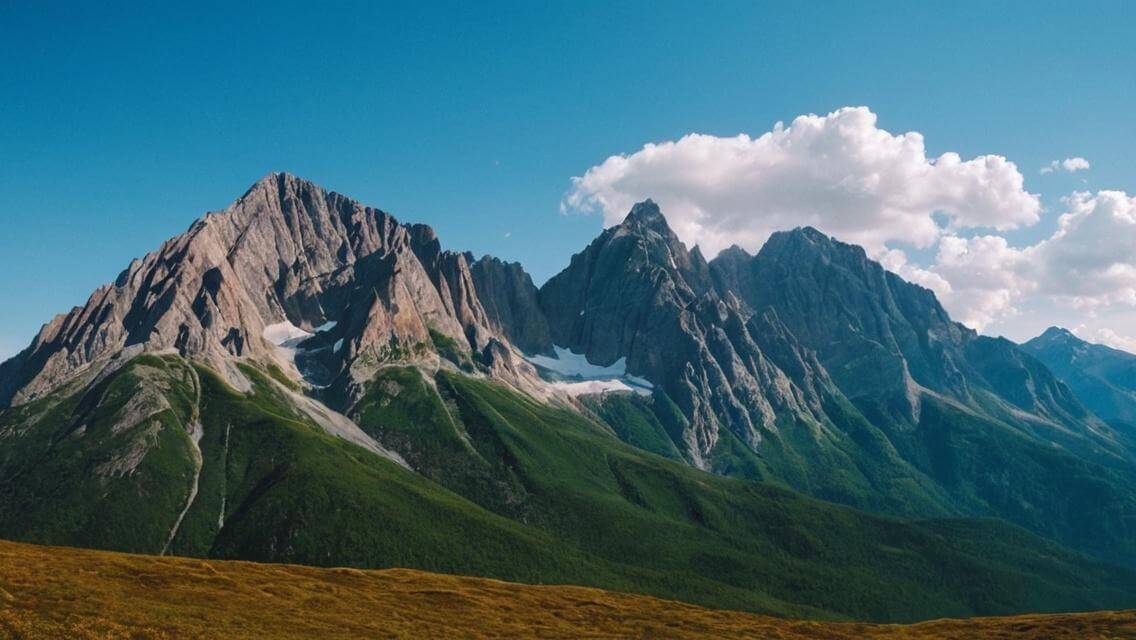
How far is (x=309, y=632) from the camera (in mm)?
87625

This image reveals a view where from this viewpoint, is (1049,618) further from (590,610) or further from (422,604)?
(422,604)

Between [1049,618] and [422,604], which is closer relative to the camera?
[422,604]

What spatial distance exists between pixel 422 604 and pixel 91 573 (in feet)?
155

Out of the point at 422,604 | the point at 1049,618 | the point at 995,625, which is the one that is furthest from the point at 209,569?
the point at 1049,618

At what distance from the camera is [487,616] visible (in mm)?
114750

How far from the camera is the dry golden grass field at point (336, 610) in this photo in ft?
263

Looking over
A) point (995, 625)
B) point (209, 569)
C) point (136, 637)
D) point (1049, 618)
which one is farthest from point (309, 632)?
point (1049, 618)

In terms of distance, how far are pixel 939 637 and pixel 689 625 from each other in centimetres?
4836

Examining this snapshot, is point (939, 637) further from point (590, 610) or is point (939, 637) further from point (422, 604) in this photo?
point (422, 604)

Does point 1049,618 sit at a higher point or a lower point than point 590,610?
higher

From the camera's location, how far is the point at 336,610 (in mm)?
103312

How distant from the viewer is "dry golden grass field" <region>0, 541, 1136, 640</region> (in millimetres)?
80250

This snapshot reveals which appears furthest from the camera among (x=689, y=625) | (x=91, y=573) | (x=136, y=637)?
(x=689, y=625)

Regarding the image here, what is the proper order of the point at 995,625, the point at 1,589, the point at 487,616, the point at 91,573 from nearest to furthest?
the point at 1,589 → the point at 91,573 → the point at 487,616 → the point at 995,625
